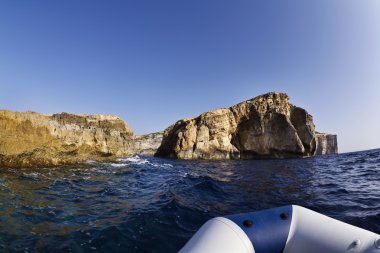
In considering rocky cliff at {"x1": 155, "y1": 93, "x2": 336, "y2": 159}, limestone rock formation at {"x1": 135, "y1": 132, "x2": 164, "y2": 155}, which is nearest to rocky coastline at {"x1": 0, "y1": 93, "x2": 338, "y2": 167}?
rocky cliff at {"x1": 155, "y1": 93, "x2": 336, "y2": 159}

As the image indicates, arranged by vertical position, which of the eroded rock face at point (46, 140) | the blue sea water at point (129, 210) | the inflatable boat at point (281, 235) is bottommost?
the blue sea water at point (129, 210)

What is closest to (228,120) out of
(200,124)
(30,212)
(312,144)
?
(200,124)

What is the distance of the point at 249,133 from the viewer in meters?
52.1

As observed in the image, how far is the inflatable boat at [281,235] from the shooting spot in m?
2.95

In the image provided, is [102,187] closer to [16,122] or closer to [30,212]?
[30,212]

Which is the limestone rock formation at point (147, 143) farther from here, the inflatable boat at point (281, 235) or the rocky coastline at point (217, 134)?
the inflatable boat at point (281, 235)

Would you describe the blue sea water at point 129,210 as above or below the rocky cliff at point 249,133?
below

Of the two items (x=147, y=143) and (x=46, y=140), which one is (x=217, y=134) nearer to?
(x=46, y=140)

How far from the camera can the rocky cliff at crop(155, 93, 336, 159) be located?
4728 centimetres

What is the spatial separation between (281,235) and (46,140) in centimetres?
2284

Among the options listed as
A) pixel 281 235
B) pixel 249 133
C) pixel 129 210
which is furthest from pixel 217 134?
pixel 281 235

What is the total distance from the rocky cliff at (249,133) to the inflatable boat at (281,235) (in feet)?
138

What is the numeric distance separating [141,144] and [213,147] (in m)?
59.7

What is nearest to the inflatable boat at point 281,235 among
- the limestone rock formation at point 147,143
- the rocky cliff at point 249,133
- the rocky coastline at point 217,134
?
the rocky coastline at point 217,134
